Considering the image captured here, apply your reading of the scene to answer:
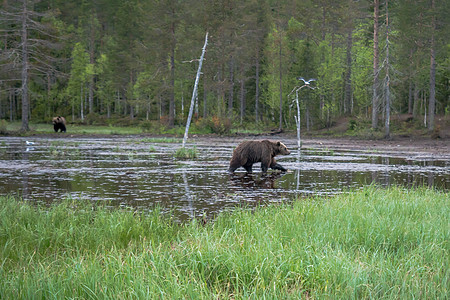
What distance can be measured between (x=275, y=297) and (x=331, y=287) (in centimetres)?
65

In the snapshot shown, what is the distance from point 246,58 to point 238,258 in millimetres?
57840

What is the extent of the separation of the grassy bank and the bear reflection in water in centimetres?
568

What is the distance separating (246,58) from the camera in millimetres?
60969

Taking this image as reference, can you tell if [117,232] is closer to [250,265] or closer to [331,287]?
[250,265]

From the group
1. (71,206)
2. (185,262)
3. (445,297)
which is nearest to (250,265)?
(185,262)

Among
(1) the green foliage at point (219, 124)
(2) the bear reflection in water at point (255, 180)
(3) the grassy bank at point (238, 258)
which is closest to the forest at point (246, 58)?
(1) the green foliage at point (219, 124)

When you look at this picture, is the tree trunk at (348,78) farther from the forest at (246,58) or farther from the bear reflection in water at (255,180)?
the bear reflection in water at (255,180)

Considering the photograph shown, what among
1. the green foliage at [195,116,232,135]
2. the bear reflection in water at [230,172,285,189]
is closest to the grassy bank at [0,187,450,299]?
the bear reflection in water at [230,172,285,189]

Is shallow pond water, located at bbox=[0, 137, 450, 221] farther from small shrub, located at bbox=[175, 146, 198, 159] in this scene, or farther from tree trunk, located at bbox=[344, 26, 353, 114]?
tree trunk, located at bbox=[344, 26, 353, 114]

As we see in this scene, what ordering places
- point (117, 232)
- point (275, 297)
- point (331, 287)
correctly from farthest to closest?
point (117, 232) < point (331, 287) < point (275, 297)

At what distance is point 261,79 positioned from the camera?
6556 cm

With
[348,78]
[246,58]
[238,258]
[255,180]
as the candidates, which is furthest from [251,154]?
[246,58]

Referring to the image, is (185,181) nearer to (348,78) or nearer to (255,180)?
(255,180)

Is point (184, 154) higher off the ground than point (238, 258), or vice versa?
point (238, 258)
